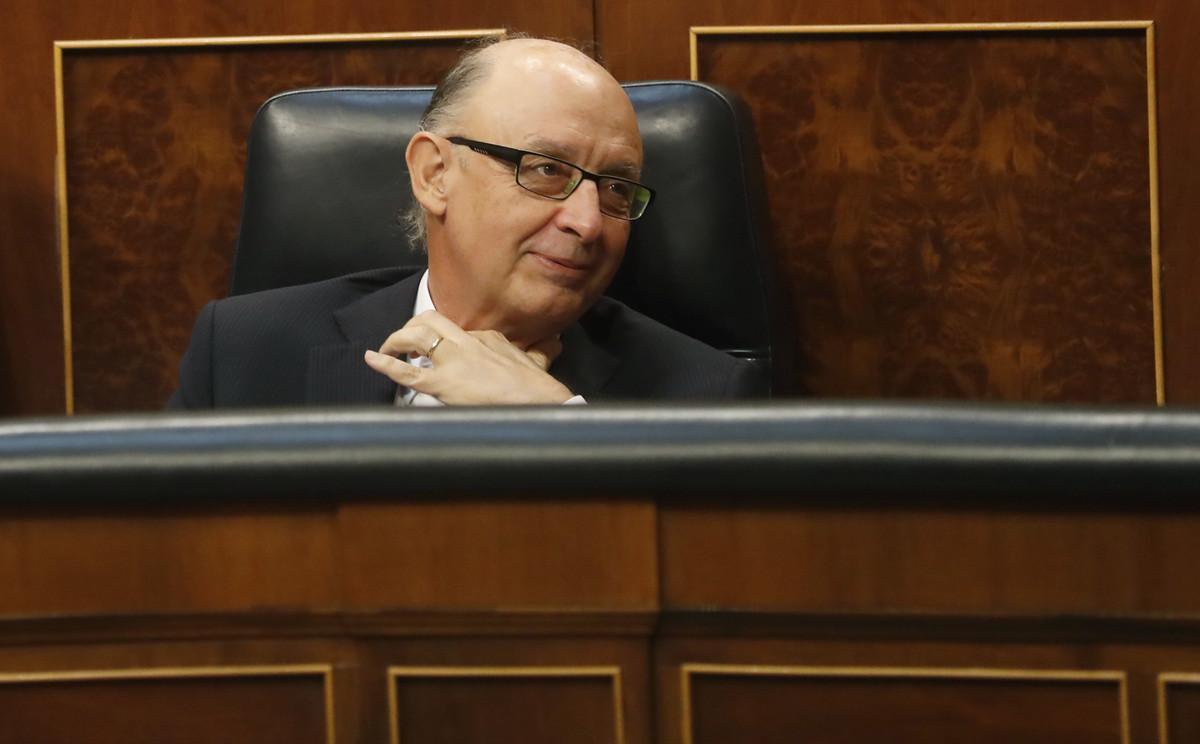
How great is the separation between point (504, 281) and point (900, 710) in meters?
0.82

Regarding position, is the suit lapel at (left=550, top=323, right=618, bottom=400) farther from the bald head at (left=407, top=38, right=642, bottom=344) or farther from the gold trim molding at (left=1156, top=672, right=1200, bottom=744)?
the gold trim molding at (left=1156, top=672, right=1200, bottom=744)

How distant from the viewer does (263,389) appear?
1.38 meters

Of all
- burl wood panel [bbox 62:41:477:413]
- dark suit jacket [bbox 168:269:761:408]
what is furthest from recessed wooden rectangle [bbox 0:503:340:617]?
burl wood panel [bbox 62:41:477:413]

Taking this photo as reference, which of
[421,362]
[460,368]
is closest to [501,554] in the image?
[460,368]

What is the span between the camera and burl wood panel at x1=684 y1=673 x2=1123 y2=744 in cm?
59

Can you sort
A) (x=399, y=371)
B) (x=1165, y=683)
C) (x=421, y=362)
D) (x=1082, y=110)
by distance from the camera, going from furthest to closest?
(x=1082, y=110), (x=421, y=362), (x=399, y=371), (x=1165, y=683)

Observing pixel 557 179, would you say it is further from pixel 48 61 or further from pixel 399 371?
pixel 48 61

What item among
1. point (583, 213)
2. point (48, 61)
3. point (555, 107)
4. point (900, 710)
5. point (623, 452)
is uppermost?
point (48, 61)

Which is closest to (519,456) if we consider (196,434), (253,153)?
(196,434)

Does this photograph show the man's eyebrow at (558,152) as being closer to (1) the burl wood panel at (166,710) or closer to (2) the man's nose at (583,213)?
A: (2) the man's nose at (583,213)

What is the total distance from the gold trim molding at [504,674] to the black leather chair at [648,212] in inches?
32.7

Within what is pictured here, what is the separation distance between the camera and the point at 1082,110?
1723 millimetres

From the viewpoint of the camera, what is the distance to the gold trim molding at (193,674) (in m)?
0.62

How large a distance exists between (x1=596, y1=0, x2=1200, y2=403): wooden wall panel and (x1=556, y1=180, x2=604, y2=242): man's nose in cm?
47
